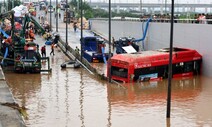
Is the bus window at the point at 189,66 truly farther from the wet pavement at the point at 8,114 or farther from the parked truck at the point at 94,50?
the wet pavement at the point at 8,114

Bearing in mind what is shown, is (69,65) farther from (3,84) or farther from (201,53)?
(3,84)

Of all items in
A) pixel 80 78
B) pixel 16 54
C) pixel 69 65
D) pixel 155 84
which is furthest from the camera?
pixel 69 65

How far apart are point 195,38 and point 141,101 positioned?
12.3m

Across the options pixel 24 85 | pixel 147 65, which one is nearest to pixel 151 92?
pixel 147 65

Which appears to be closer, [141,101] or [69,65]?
[141,101]

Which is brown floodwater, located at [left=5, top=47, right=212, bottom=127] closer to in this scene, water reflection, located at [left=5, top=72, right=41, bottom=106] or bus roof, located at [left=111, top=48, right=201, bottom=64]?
water reflection, located at [left=5, top=72, right=41, bottom=106]

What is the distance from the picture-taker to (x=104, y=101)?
22.2 metres

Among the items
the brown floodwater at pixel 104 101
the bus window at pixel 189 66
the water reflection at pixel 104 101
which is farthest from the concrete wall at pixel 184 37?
the water reflection at pixel 104 101

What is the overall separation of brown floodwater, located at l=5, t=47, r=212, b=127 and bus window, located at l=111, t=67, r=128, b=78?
1070mm

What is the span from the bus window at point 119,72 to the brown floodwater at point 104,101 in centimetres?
107

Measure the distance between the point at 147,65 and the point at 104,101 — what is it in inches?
270

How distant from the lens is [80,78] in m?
30.1

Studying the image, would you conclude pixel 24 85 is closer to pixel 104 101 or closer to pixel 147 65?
pixel 104 101

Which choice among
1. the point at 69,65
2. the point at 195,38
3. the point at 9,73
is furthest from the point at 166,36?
the point at 9,73
